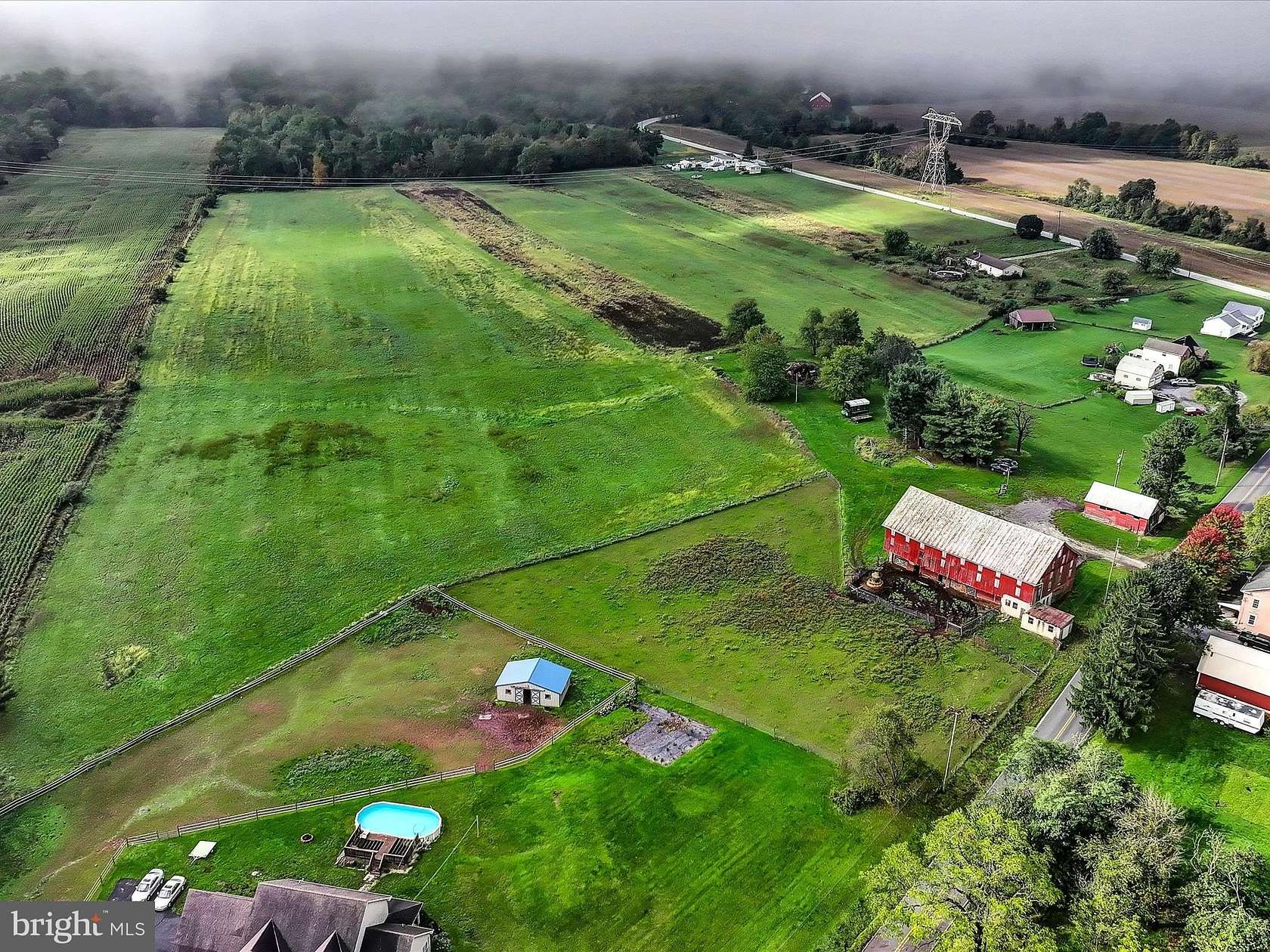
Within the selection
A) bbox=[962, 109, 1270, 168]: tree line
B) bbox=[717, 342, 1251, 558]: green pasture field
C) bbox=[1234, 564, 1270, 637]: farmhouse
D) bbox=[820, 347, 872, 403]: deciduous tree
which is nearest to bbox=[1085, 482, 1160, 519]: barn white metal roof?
bbox=[717, 342, 1251, 558]: green pasture field

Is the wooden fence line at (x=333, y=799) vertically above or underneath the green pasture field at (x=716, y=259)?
underneath

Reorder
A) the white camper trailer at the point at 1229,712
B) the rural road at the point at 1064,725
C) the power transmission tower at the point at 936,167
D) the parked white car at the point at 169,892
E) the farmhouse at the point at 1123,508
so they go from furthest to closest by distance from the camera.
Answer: the power transmission tower at the point at 936,167
the farmhouse at the point at 1123,508
the rural road at the point at 1064,725
the white camper trailer at the point at 1229,712
the parked white car at the point at 169,892

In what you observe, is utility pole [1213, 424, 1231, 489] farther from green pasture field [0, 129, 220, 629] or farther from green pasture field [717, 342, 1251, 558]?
green pasture field [0, 129, 220, 629]

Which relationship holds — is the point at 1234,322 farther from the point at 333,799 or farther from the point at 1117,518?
the point at 333,799

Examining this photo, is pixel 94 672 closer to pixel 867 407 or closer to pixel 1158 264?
pixel 867 407

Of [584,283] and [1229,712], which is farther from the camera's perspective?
[584,283]

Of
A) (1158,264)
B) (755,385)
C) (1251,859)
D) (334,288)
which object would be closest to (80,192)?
(334,288)

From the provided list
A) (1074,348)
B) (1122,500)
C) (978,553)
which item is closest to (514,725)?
(978,553)
